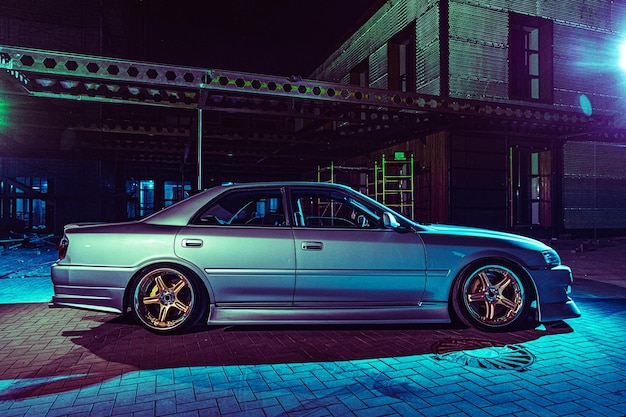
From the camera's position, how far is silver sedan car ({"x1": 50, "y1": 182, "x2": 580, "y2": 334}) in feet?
13.4

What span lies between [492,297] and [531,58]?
1311cm

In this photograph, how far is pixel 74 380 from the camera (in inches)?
124

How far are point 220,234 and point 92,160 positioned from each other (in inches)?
640

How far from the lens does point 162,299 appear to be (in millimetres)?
4234

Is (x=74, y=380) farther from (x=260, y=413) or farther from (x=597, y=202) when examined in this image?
(x=597, y=202)

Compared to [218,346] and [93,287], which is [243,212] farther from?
[93,287]

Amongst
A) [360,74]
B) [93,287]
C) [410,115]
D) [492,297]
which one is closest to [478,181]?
[410,115]

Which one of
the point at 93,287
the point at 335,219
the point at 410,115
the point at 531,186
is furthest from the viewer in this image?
the point at 531,186

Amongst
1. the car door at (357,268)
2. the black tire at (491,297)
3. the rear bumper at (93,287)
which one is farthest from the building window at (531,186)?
the rear bumper at (93,287)

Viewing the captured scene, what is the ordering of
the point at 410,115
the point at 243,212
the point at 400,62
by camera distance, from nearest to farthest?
the point at 243,212
the point at 410,115
the point at 400,62

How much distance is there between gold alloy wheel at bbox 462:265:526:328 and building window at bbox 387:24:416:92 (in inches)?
433

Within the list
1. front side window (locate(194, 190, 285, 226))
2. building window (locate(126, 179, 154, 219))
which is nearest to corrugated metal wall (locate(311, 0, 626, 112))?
front side window (locate(194, 190, 285, 226))

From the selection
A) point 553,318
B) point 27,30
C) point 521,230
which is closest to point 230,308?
point 553,318

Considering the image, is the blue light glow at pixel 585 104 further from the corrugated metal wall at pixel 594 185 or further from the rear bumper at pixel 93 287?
the rear bumper at pixel 93 287
